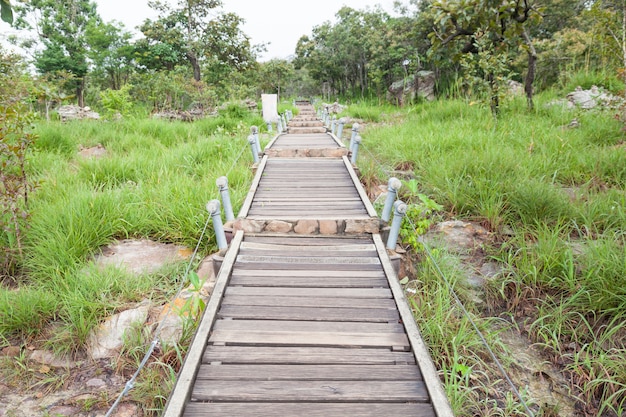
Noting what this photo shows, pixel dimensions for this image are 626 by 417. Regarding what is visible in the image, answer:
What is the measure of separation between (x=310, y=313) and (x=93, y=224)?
2.65 metres

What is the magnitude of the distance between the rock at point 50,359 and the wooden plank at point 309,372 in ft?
3.97

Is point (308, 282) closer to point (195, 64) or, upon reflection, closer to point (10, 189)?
point (10, 189)

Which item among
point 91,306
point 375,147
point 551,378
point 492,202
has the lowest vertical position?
point 551,378

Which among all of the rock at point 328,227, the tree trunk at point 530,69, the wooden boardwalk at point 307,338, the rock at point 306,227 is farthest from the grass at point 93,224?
the tree trunk at point 530,69

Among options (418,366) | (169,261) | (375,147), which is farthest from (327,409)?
(375,147)

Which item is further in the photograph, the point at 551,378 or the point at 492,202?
the point at 492,202

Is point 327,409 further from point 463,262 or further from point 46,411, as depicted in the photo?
point 463,262

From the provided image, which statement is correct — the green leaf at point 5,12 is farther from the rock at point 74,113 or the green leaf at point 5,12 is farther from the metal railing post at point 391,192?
the rock at point 74,113

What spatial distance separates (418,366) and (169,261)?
8.62 ft

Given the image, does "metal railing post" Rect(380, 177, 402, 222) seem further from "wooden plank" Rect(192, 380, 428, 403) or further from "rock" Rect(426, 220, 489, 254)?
"wooden plank" Rect(192, 380, 428, 403)

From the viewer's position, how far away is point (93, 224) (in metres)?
3.87

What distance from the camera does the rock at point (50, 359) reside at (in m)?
2.69

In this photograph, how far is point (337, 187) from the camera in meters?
5.62

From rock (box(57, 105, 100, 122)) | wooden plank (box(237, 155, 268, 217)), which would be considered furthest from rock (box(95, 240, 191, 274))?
rock (box(57, 105, 100, 122))
